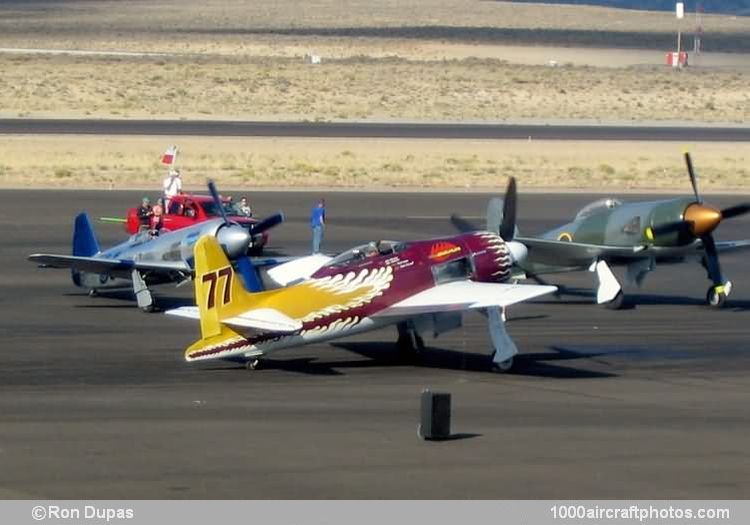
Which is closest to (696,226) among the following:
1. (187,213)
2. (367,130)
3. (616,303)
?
(616,303)

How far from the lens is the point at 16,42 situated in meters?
126

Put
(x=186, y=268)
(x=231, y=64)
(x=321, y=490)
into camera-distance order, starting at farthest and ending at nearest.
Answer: (x=231, y=64) → (x=186, y=268) → (x=321, y=490)

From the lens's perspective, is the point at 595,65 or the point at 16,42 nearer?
the point at 595,65

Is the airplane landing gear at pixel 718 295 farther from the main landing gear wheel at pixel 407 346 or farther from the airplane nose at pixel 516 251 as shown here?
the main landing gear wheel at pixel 407 346

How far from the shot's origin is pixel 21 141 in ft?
184

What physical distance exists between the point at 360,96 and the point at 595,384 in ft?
211

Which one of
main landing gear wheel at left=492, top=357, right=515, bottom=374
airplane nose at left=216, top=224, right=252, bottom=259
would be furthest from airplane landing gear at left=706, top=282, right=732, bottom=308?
airplane nose at left=216, top=224, right=252, bottom=259

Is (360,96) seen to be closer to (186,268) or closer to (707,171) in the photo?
(707,171)

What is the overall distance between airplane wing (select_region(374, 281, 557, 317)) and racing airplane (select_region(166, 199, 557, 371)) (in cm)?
1

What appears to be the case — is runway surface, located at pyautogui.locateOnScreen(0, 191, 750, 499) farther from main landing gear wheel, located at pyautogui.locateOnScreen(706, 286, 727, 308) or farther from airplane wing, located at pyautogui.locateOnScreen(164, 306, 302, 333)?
airplane wing, located at pyautogui.locateOnScreen(164, 306, 302, 333)

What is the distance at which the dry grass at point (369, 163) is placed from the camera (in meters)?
47.2

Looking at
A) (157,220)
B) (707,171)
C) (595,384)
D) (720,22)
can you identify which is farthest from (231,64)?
(720,22)

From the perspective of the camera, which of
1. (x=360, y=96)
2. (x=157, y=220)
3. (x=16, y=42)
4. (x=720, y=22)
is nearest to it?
(x=157, y=220)

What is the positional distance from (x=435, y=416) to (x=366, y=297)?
458cm
